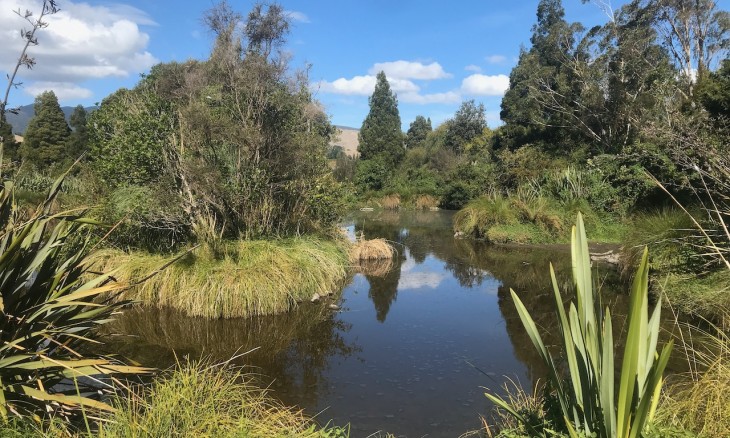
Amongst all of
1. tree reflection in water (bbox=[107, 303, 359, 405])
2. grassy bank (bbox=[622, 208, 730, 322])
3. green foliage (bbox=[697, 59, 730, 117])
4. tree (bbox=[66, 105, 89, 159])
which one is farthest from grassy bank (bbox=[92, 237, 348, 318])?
tree (bbox=[66, 105, 89, 159])

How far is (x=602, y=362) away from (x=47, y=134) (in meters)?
41.4

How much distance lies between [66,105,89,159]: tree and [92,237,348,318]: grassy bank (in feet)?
76.2

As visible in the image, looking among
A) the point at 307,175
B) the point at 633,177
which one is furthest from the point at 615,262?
the point at 307,175

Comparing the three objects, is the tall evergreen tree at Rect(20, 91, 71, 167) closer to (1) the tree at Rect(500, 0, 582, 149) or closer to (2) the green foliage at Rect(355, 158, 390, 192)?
(2) the green foliage at Rect(355, 158, 390, 192)

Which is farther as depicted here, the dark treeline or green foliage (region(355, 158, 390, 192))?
green foliage (region(355, 158, 390, 192))

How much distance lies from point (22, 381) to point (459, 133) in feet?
144

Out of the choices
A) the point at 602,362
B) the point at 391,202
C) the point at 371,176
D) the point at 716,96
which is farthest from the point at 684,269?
the point at 371,176

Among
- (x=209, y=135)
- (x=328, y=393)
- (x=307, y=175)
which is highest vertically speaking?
(x=209, y=135)

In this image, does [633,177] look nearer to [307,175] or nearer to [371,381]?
[307,175]

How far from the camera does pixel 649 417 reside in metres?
2.67

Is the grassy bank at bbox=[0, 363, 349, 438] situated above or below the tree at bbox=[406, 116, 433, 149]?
below

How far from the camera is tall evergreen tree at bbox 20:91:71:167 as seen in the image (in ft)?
111

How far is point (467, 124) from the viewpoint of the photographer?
145 feet

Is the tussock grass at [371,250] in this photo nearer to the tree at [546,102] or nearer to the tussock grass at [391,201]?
the tree at [546,102]
